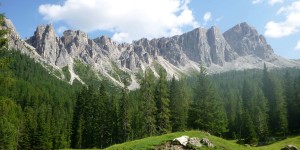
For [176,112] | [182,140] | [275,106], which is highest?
[275,106]

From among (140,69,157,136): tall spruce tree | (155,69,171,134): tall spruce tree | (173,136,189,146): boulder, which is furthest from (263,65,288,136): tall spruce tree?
(173,136,189,146): boulder

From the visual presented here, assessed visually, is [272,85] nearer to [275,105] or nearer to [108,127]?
[275,105]

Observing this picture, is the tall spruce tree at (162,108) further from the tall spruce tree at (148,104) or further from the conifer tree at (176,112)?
the conifer tree at (176,112)

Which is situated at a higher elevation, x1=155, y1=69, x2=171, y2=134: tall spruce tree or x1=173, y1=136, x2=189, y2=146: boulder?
x1=155, y1=69, x2=171, y2=134: tall spruce tree

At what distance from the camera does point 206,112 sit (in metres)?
53.7

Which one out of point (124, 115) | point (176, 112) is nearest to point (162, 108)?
point (176, 112)

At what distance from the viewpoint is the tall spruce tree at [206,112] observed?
173 feet

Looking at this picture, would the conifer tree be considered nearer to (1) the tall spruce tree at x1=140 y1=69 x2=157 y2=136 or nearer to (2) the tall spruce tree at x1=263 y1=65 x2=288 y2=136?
(1) the tall spruce tree at x1=140 y1=69 x2=157 y2=136

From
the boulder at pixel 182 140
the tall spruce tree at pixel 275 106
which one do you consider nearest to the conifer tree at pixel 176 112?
the tall spruce tree at pixel 275 106

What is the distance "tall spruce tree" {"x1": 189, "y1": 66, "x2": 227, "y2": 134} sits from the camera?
52.8 meters

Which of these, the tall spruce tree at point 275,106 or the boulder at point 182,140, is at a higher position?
the tall spruce tree at point 275,106

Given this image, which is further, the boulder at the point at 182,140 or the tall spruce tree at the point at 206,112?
the tall spruce tree at the point at 206,112

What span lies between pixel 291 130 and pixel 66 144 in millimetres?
61068

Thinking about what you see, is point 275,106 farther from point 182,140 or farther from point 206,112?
point 182,140
